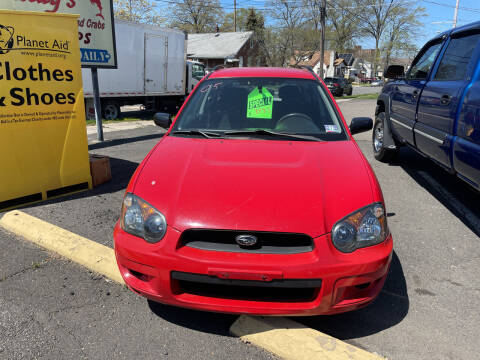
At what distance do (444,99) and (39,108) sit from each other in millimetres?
4716

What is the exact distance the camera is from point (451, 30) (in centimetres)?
462

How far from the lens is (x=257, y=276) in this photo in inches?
76.5

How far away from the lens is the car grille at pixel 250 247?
2021 mm

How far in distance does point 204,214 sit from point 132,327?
37.6 inches

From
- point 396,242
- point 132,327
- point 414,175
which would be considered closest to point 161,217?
point 132,327

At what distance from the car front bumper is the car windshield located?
1.26m

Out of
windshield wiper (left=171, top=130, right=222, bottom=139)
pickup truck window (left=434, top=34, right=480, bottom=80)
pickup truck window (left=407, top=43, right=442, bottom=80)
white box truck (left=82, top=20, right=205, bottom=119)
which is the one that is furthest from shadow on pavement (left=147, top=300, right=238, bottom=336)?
white box truck (left=82, top=20, right=205, bottom=119)

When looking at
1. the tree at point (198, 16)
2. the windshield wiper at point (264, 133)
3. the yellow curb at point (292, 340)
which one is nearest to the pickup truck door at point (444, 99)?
the windshield wiper at point (264, 133)

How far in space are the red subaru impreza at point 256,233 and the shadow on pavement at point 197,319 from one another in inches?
14.0

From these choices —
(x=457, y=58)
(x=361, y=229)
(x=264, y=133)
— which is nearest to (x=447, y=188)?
(x=457, y=58)

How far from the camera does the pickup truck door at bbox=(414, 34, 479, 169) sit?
3729mm

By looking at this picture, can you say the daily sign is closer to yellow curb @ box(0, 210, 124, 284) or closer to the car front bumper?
yellow curb @ box(0, 210, 124, 284)

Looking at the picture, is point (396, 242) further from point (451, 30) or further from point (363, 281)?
point (451, 30)

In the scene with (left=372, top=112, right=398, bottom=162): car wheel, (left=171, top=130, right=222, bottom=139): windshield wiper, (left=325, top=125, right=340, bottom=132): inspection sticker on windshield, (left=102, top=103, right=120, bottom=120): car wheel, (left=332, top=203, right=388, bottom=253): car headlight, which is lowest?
(left=102, top=103, right=120, bottom=120): car wheel
